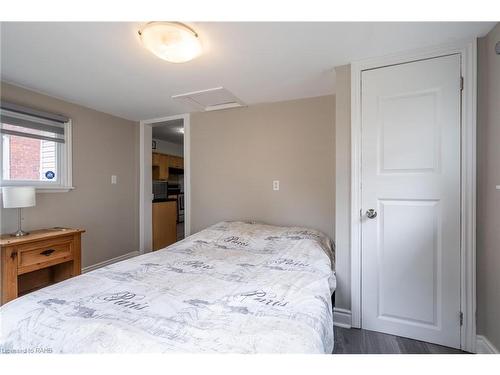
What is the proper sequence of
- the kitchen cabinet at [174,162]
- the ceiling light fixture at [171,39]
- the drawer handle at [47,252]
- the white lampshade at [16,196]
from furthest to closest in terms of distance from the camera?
the kitchen cabinet at [174,162], the drawer handle at [47,252], the white lampshade at [16,196], the ceiling light fixture at [171,39]

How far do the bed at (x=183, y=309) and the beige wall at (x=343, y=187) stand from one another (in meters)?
0.21

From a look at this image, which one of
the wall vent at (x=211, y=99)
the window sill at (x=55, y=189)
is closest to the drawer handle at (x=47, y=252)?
the window sill at (x=55, y=189)

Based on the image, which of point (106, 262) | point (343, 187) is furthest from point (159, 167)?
point (343, 187)

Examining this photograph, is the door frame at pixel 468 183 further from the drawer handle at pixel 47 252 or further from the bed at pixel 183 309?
the drawer handle at pixel 47 252

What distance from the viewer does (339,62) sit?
71.7 inches

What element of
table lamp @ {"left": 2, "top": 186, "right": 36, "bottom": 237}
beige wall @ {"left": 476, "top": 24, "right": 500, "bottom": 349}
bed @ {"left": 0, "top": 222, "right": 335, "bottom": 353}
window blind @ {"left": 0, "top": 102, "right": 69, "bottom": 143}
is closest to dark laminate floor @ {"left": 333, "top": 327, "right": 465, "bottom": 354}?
beige wall @ {"left": 476, "top": 24, "right": 500, "bottom": 349}

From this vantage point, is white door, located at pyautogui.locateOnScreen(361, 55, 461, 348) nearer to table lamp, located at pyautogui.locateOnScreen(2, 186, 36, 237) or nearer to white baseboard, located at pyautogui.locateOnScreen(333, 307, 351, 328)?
white baseboard, located at pyautogui.locateOnScreen(333, 307, 351, 328)

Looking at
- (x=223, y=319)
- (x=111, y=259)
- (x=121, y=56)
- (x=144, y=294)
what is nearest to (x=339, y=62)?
(x=121, y=56)

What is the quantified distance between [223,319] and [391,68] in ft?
6.53

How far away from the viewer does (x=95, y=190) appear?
120 inches

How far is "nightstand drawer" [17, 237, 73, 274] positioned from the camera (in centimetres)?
201

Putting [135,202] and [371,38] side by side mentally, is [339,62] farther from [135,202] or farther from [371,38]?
[135,202]

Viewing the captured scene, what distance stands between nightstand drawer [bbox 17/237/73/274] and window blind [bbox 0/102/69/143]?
44.6 inches

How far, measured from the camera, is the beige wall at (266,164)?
2.48 m
